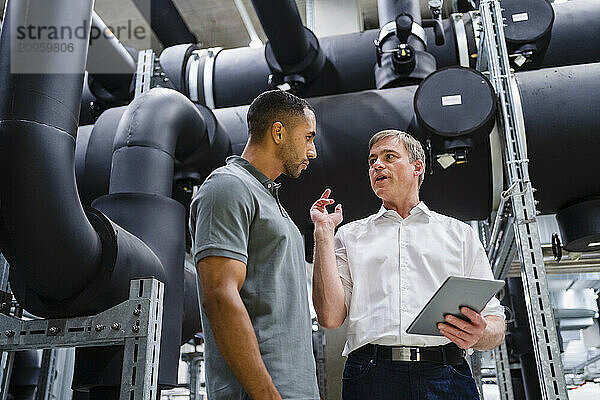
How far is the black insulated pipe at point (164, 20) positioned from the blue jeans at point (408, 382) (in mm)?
3738

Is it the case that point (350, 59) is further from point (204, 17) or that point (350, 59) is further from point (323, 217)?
point (204, 17)

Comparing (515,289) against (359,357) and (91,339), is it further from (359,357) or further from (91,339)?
Answer: (91,339)

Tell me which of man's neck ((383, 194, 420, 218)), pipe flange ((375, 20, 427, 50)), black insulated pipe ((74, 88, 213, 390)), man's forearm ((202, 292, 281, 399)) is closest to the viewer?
man's forearm ((202, 292, 281, 399))

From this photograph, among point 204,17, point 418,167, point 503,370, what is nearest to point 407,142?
point 418,167

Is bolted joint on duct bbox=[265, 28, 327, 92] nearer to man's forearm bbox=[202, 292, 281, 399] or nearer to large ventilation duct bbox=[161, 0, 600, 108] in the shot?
large ventilation duct bbox=[161, 0, 600, 108]

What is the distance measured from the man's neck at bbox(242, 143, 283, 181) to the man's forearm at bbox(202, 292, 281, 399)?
33 cm

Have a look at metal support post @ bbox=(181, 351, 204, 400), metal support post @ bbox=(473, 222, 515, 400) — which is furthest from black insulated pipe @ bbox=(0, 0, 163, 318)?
metal support post @ bbox=(181, 351, 204, 400)

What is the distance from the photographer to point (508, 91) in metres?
1.88

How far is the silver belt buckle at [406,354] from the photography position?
3.93 ft

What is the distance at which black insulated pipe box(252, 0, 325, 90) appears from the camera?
2.30 m

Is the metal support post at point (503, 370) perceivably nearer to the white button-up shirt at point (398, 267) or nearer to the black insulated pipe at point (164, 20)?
the white button-up shirt at point (398, 267)

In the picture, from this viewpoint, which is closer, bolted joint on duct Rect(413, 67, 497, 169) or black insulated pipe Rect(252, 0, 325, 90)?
bolted joint on duct Rect(413, 67, 497, 169)

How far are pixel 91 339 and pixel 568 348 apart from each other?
7669 mm

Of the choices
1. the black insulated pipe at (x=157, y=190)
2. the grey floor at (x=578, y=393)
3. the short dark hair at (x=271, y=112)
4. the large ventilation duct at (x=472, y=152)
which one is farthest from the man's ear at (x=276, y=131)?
the grey floor at (x=578, y=393)
